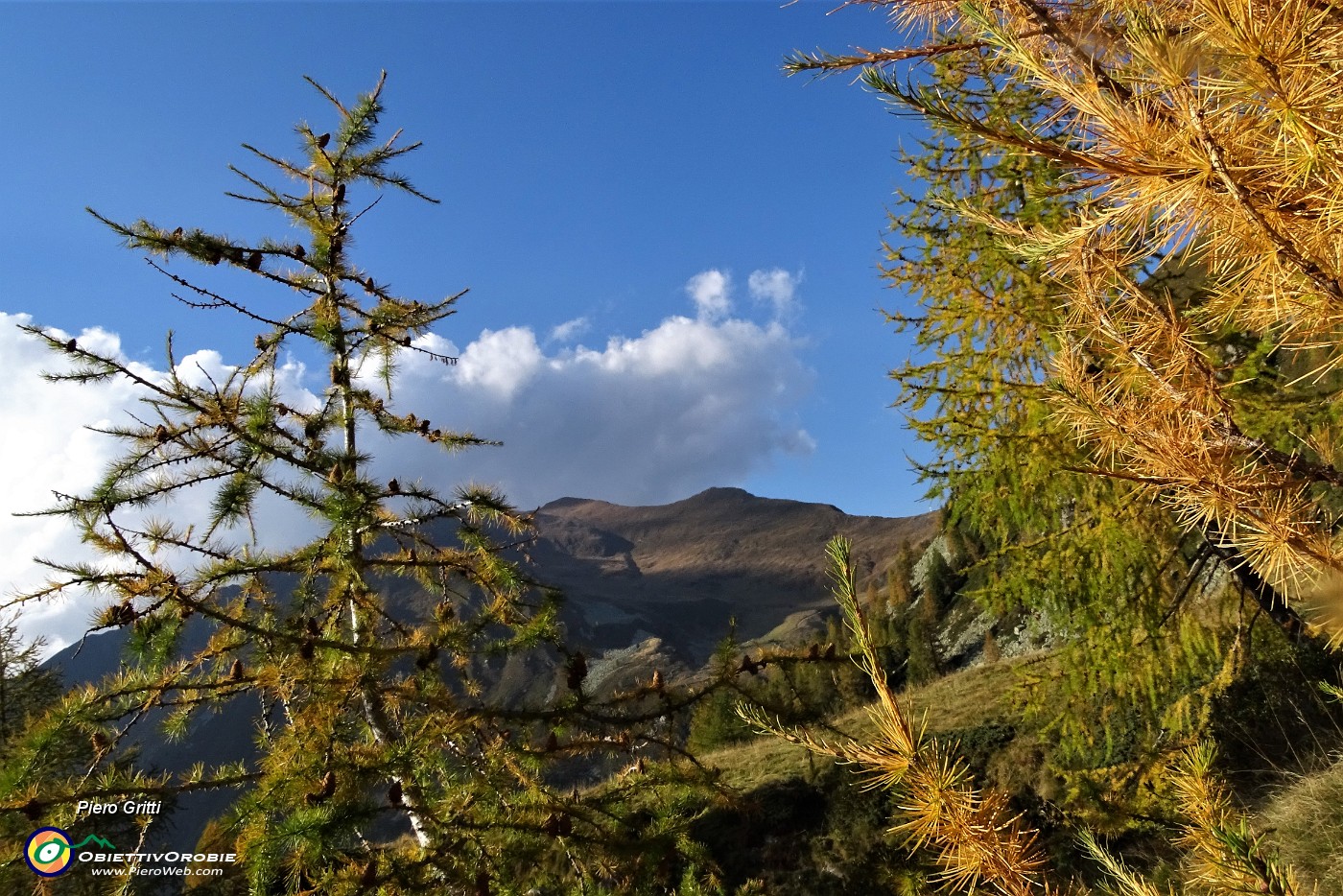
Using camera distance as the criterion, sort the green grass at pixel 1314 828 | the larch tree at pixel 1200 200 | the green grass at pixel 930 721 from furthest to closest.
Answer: the green grass at pixel 930 721
the green grass at pixel 1314 828
the larch tree at pixel 1200 200

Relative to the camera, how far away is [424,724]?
2.55 metres

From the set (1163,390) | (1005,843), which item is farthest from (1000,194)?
(1005,843)

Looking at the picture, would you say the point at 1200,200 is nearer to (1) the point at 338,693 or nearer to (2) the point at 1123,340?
(2) the point at 1123,340

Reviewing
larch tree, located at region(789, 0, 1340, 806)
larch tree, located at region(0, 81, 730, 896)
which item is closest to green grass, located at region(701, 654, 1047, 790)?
larch tree, located at region(789, 0, 1340, 806)

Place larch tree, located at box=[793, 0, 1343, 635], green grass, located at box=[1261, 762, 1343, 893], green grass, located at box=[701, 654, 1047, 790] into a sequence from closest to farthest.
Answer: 1. larch tree, located at box=[793, 0, 1343, 635]
2. green grass, located at box=[1261, 762, 1343, 893]
3. green grass, located at box=[701, 654, 1047, 790]

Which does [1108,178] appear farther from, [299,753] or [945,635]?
[945,635]

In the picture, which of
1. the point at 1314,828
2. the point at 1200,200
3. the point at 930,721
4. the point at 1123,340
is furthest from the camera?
the point at 930,721

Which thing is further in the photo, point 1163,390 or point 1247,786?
point 1247,786

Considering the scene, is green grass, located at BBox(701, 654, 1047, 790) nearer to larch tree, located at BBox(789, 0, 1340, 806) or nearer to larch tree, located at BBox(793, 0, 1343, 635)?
larch tree, located at BBox(789, 0, 1340, 806)

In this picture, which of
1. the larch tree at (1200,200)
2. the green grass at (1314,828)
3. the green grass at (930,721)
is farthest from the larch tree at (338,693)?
the green grass at (930,721)

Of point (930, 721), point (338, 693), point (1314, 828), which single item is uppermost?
point (338, 693)

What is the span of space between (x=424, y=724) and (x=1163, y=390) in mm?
2990

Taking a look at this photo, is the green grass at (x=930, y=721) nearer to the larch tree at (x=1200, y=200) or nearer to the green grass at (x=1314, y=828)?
the green grass at (x=1314, y=828)

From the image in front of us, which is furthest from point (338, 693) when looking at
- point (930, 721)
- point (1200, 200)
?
point (930, 721)
